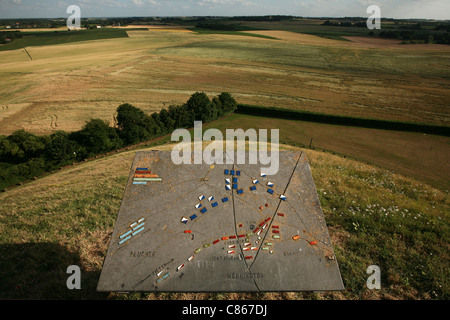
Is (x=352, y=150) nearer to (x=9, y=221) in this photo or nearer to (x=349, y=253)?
(x=349, y=253)

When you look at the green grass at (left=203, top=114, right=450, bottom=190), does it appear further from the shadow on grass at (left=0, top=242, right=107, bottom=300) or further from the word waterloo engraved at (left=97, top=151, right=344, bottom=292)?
the shadow on grass at (left=0, top=242, right=107, bottom=300)

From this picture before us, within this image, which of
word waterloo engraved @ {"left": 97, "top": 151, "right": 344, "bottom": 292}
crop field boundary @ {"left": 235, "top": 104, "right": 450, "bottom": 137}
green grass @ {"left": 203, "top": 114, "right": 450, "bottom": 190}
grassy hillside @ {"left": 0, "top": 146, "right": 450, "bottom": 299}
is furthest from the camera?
crop field boundary @ {"left": 235, "top": 104, "right": 450, "bottom": 137}

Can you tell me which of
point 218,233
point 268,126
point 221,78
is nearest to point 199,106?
point 268,126

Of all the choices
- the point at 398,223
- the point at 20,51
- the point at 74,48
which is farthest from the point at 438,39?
the point at 20,51

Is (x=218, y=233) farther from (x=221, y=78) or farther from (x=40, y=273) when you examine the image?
(x=221, y=78)

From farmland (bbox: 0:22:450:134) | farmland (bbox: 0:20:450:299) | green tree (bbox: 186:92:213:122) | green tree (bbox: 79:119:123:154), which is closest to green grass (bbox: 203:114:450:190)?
farmland (bbox: 0:20:450:299)

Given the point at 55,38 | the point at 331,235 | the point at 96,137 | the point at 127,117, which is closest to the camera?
the point at 331,235

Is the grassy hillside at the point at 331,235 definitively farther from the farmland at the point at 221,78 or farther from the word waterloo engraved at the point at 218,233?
the farmland at the point at 221,78
